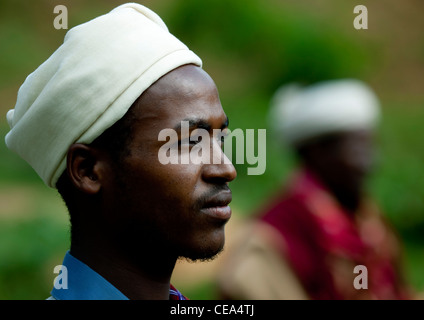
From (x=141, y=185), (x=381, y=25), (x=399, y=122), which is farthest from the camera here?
(x=381, y=25)

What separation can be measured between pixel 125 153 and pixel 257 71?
11.6 m

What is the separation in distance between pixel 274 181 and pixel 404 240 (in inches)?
82.4

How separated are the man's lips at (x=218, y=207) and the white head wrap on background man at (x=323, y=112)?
12.6ft

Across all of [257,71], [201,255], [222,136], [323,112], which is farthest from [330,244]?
[257,71]

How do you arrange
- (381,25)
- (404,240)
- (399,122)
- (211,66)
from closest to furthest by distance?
(404,240) → (399,122) → (211,66) → (381,25)

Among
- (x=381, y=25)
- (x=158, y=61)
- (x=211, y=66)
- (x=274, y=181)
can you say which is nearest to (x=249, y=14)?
(x=211, y=66)

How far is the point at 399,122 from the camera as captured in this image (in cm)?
1202

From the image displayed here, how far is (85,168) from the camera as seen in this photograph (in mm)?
2148

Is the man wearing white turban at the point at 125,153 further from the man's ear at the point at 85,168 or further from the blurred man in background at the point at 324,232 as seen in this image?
the blurred man in background at the point at 324,232

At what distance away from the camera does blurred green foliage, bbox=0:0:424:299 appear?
30.9ft

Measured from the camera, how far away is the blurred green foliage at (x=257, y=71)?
9414 millimetres

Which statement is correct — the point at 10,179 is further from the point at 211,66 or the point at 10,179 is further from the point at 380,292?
the point at 380,292

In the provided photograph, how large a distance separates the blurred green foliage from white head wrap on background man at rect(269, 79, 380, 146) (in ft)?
9.05

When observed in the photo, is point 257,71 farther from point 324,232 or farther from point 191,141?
point 191,141
